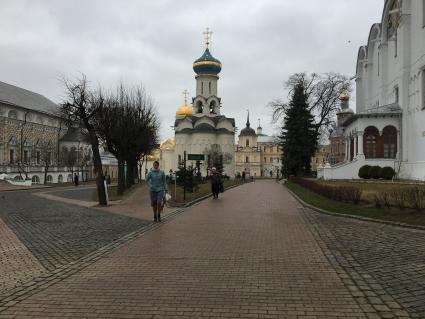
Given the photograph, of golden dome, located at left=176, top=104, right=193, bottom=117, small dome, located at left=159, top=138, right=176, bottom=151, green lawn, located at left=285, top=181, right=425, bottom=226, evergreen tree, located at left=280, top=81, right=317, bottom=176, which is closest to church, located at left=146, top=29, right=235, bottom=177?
golden dome, located at left=176, top=104, right=193, bottom=117

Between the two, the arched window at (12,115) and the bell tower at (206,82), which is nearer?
the arched window at (12,115)

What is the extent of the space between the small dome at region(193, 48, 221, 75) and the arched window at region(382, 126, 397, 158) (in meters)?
51.0

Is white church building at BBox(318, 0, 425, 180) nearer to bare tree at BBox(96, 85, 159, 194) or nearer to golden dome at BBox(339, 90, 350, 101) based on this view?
golden dome at BBox(339, 90, 350, 101)

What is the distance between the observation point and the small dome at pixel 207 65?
85.4 metres

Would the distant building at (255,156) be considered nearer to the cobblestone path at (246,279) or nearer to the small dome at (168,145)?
the small dome at (168,145)

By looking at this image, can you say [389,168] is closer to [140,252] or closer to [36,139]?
[140,252]

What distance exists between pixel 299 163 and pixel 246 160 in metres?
75.7

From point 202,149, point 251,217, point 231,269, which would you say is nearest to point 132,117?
point 251,217

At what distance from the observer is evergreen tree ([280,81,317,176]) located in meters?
51.2

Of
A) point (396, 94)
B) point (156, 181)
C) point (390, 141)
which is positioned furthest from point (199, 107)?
point (156, 181)

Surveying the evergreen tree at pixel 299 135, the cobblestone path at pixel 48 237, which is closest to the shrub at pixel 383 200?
the cobblestone path at pixel 48 237

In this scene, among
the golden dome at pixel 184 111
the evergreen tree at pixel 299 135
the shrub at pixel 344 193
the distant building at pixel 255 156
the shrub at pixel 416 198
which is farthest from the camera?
the distant building at pixel 255 156

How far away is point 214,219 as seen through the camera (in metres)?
14.3

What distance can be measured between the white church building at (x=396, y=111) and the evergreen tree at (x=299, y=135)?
6.41 meters
